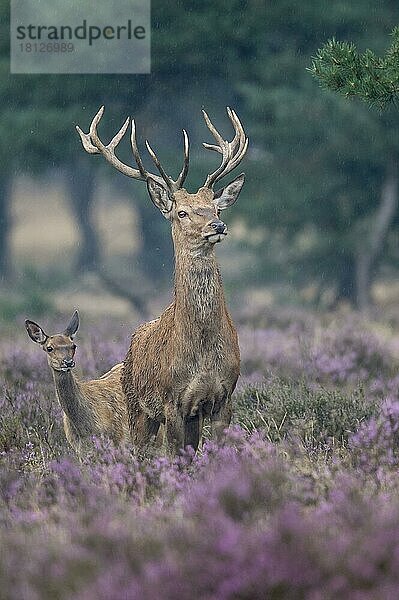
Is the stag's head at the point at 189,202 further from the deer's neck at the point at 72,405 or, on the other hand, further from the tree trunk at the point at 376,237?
the tree trunk at the point at 376,237

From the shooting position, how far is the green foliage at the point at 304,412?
8273 millimetres

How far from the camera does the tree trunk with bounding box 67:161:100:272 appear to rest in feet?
118

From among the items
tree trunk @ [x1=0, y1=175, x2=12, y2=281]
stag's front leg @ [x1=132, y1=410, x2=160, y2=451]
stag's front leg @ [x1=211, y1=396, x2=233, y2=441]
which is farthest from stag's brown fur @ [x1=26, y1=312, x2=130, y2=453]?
tree trunk @ [x1=0, y1=175, x2=12, y2=281]

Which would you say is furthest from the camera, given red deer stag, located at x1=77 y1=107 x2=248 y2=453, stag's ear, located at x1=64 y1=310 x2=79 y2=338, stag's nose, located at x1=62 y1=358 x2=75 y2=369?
stag's ear, located at x1=64 y1=310 x2=79 y2=338

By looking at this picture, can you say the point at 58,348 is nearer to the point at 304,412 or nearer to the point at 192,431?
the point at 192,431

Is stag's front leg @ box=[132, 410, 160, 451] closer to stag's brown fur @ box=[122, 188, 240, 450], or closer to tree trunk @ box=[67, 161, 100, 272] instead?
stag's brown fur @ box=[122, 188, 240, 450]

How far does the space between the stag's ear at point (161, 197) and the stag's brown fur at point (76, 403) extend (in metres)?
1.13

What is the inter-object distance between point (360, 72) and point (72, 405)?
271 centimetres

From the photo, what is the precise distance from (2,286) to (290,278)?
11.6 m

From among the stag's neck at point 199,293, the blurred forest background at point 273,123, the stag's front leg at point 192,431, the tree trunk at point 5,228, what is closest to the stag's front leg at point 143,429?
the stag's front leg at point 192,431

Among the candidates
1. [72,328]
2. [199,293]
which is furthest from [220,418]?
[72,328]

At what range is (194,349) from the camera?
24.3 ft

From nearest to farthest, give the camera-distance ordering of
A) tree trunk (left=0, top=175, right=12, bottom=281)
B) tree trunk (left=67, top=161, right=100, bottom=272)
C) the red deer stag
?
the red deer stag, tree trunk (left=67, top=161, right=100, bottom=272), tree trunk (left=0, top=175, right=12, bottom=281)

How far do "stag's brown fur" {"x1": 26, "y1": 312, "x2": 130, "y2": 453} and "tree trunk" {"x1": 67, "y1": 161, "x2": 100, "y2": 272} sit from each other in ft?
86.7
